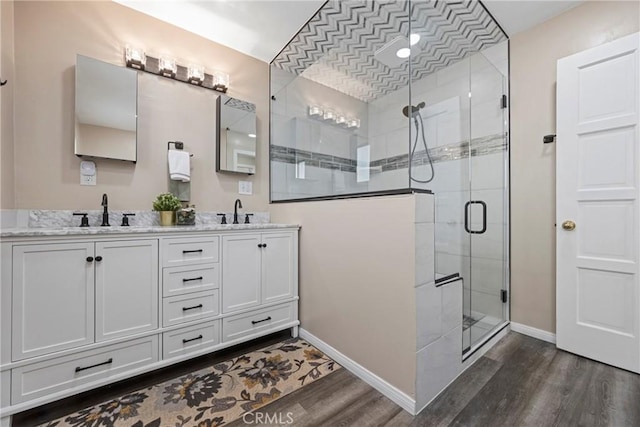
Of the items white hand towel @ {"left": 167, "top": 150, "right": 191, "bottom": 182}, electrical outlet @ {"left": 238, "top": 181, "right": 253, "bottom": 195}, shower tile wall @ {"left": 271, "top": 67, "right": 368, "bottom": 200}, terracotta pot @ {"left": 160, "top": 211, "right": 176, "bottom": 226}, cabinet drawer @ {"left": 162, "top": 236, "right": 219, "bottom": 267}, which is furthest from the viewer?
shower tile wall @ {"left": 271, "top": 67, "right": 368, "bottom": 200}

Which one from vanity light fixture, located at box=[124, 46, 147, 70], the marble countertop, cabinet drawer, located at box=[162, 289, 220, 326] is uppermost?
vanity light fixture, located at box=[124, 46, 147, 70]

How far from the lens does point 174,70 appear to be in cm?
204

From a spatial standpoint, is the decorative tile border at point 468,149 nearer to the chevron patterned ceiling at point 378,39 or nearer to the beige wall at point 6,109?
the chevron patterned ceiling at point 378,39

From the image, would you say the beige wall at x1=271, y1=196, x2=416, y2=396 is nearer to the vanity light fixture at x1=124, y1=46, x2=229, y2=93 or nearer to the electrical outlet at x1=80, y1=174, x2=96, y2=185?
the vanity light fixture at x1=124, y1=46, x2=229, y2=93

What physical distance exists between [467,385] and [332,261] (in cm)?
104

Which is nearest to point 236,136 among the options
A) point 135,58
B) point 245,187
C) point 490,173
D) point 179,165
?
point 245,187

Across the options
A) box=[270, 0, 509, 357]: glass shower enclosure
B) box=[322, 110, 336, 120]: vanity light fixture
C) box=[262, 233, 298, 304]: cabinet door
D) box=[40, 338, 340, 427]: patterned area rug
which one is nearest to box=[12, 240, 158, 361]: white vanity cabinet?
box=[40, 338, 340, 427]: patterned area rug

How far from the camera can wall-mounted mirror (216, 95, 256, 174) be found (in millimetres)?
2258

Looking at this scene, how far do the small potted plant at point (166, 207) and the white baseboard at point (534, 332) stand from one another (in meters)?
2.85

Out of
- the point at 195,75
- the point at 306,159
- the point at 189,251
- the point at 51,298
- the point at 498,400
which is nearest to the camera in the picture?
the point at 51,298

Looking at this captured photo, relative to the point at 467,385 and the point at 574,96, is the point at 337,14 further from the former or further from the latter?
the point at 467,385

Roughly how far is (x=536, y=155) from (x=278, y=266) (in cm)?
221

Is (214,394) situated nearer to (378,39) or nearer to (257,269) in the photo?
(257,269)

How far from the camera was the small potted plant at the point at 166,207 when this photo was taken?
1863 mm
